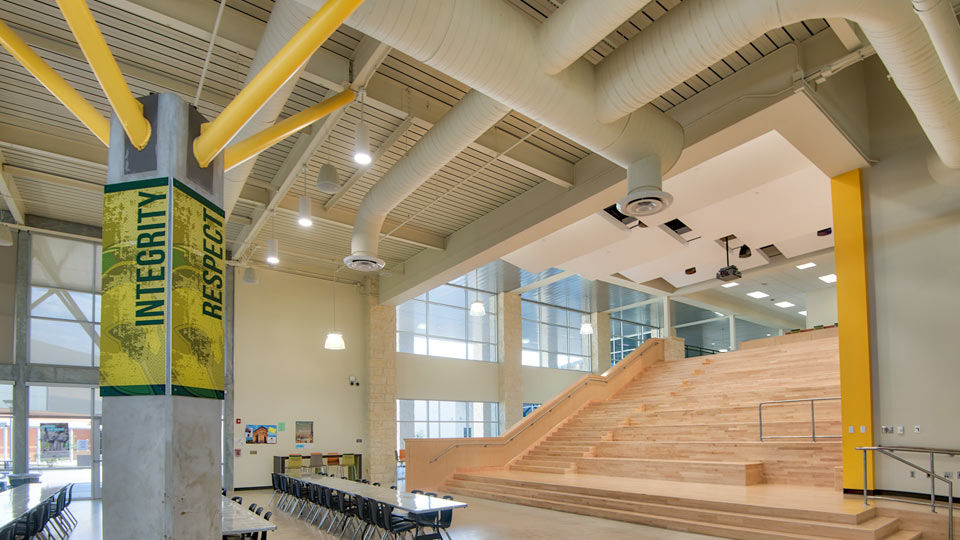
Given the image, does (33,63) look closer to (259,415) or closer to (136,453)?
(136,453)

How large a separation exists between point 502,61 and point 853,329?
6.71 metres

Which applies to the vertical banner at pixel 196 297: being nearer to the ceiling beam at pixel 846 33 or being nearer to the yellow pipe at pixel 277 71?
the yellow pipe at pixel 277 71

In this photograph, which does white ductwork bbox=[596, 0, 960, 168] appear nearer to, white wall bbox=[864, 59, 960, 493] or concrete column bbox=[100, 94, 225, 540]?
white wall bbox=[864, 59, 960, 493]

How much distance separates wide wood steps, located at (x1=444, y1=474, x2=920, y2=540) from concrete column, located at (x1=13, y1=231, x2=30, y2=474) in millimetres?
10223

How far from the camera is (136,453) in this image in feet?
9.87

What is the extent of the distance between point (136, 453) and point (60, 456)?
13.6m

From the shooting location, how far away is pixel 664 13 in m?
6.83

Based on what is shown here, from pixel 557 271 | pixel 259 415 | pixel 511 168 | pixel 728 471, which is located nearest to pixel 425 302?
pixel 557 271

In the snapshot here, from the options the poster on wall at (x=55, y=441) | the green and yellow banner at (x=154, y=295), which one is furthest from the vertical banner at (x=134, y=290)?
the poster on wall at (x=55, y=441)

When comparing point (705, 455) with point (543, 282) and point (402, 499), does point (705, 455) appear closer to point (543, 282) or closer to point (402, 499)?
point (402, 499)

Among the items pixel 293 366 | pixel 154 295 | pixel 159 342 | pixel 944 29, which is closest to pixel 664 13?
pixel 944 29

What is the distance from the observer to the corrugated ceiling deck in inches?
264

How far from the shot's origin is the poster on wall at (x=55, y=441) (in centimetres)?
1355

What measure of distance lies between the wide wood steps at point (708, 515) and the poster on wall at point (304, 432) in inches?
256
